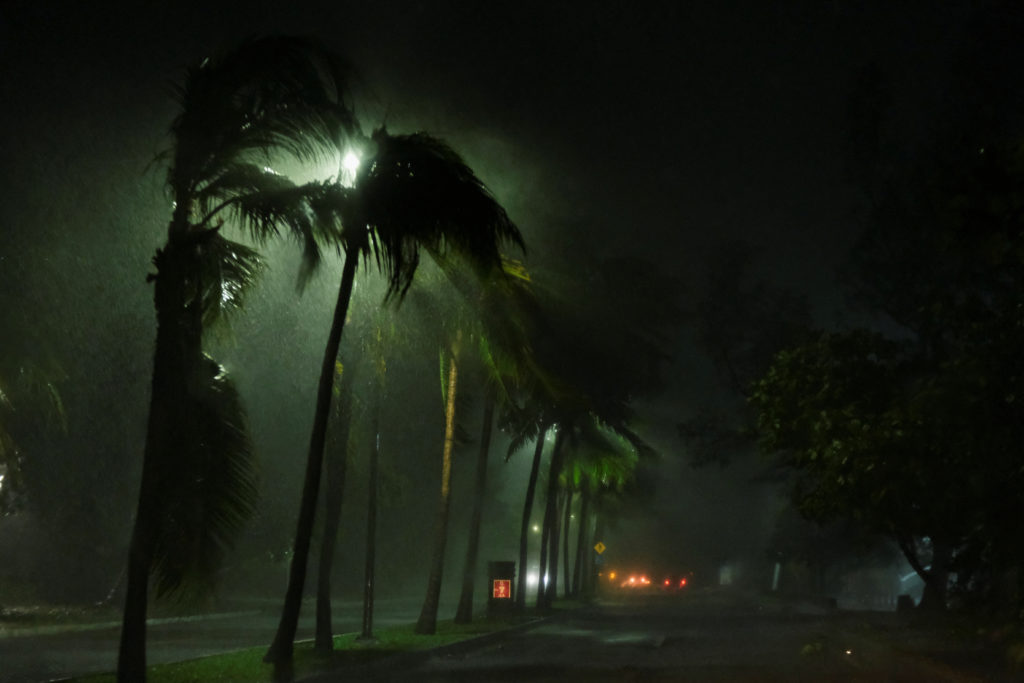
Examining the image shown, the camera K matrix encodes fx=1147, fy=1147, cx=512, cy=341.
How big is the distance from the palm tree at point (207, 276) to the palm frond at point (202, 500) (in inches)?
0.5

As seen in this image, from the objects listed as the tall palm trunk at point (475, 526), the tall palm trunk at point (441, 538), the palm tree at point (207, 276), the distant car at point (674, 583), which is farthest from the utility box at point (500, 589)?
the distant car at point (674, 583)

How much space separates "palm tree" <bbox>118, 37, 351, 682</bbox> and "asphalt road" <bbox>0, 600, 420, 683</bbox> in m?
4.87

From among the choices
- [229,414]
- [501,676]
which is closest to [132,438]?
[501,676]

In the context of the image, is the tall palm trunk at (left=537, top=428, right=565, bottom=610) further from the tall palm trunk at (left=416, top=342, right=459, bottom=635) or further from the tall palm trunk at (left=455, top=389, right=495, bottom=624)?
the tall palm trunk at (left=416, top=342, right=459, bottom=635)

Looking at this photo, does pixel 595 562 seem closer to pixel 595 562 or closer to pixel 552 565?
pixel 595 562

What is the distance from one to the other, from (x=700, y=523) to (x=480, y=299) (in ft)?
330

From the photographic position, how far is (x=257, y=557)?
47469mm

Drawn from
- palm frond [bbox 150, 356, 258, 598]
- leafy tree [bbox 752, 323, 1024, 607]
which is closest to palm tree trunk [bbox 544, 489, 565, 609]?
leafy tree [bbox 752, 323, 1024, 607]

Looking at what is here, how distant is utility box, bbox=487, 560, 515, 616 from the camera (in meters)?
35.4

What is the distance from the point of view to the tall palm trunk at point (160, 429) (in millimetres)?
12109

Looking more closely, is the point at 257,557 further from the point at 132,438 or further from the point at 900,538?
the point at 900,538

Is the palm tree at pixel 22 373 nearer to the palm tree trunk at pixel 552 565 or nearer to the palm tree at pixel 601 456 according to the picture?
the palm tree at pixel 601 456

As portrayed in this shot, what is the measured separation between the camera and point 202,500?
41.3 ft

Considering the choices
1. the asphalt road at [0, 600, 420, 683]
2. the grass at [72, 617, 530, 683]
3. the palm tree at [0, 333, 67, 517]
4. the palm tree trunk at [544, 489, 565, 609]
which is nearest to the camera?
the grass at [72, 617, 530, 683]
